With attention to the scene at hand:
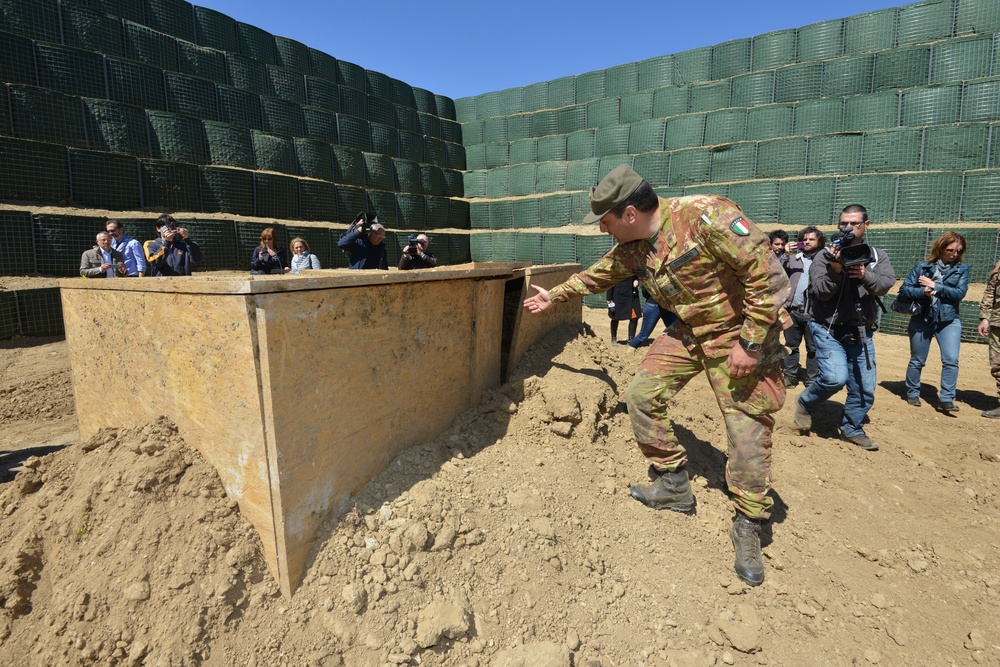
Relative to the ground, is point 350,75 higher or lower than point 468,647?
higher

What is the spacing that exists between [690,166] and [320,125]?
8.64m

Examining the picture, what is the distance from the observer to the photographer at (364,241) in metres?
5.28

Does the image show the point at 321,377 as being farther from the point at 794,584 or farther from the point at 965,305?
the point at 965,305

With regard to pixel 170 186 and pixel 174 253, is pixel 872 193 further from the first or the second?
pixel 170 186

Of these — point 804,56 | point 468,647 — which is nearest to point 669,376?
point 468,647

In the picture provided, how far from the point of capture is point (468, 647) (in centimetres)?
189

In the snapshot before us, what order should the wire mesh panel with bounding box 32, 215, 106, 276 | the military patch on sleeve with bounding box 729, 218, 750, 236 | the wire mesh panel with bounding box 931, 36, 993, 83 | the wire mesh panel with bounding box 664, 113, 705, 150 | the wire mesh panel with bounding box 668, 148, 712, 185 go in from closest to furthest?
the military patch on sleeve with bounding box 729, 218, 750, 236 < the wire mesh panel with bounding box 32, 215, 106, 276 < the wire mesh panel with bounding box 931, 36, 993, 83 < the wire mesh panel with bounding box 668, 148, 712, 185 < the wire mesh panel with bounding box 664, 113, 705, 150

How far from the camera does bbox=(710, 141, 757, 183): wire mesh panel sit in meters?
10.9

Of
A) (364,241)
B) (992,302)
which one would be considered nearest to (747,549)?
(992,302)

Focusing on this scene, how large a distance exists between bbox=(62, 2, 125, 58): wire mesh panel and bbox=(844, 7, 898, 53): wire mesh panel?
552 inches

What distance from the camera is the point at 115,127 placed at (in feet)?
25.7

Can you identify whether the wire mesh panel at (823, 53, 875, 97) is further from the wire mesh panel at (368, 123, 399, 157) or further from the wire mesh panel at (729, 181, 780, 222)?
the wire mesh panel at (368, 123, 399, 157)

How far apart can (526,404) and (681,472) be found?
940 millimetres

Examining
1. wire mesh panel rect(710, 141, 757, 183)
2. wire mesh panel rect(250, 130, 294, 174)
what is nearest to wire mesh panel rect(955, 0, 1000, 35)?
wire mesh panel rect(710, 141, 757, 183)
